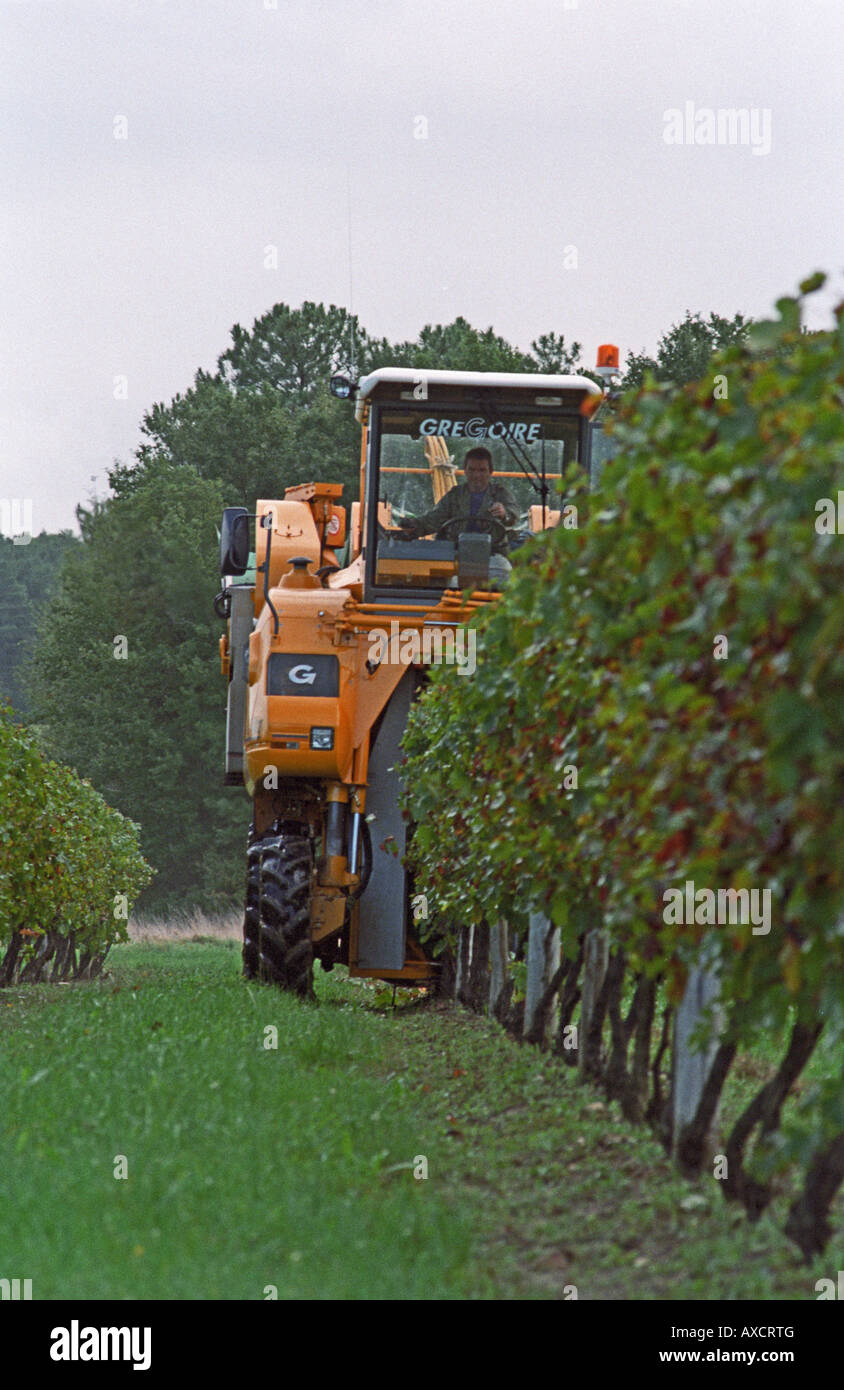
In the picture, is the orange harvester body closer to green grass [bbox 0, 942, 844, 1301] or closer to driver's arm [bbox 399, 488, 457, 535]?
driver's arm [bbox 399, 488, 457, 535]

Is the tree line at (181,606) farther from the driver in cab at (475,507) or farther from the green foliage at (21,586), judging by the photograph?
the driver in cab at (475,507)

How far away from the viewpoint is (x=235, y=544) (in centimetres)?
1196

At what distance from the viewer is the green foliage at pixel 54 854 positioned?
1389cm

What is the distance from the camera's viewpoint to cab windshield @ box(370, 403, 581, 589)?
39.0ft

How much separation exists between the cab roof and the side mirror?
125 cm

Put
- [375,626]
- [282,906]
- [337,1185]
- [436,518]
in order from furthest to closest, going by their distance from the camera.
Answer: [436,518], [282,906], [375,626], [337,1185]

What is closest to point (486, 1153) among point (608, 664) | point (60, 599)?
point (608, 664)

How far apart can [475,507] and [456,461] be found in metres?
0.37

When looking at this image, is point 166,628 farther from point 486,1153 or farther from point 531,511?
point 486,1153

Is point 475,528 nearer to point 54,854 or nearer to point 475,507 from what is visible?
point 475,507

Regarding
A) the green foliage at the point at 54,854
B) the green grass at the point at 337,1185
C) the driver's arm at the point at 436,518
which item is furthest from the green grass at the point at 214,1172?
the green foliage at the point at 54,854

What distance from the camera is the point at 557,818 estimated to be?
6.93 m

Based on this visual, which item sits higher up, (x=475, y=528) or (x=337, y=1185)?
(x=475, y=528)

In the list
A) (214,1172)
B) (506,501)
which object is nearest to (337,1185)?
(214,1172)
